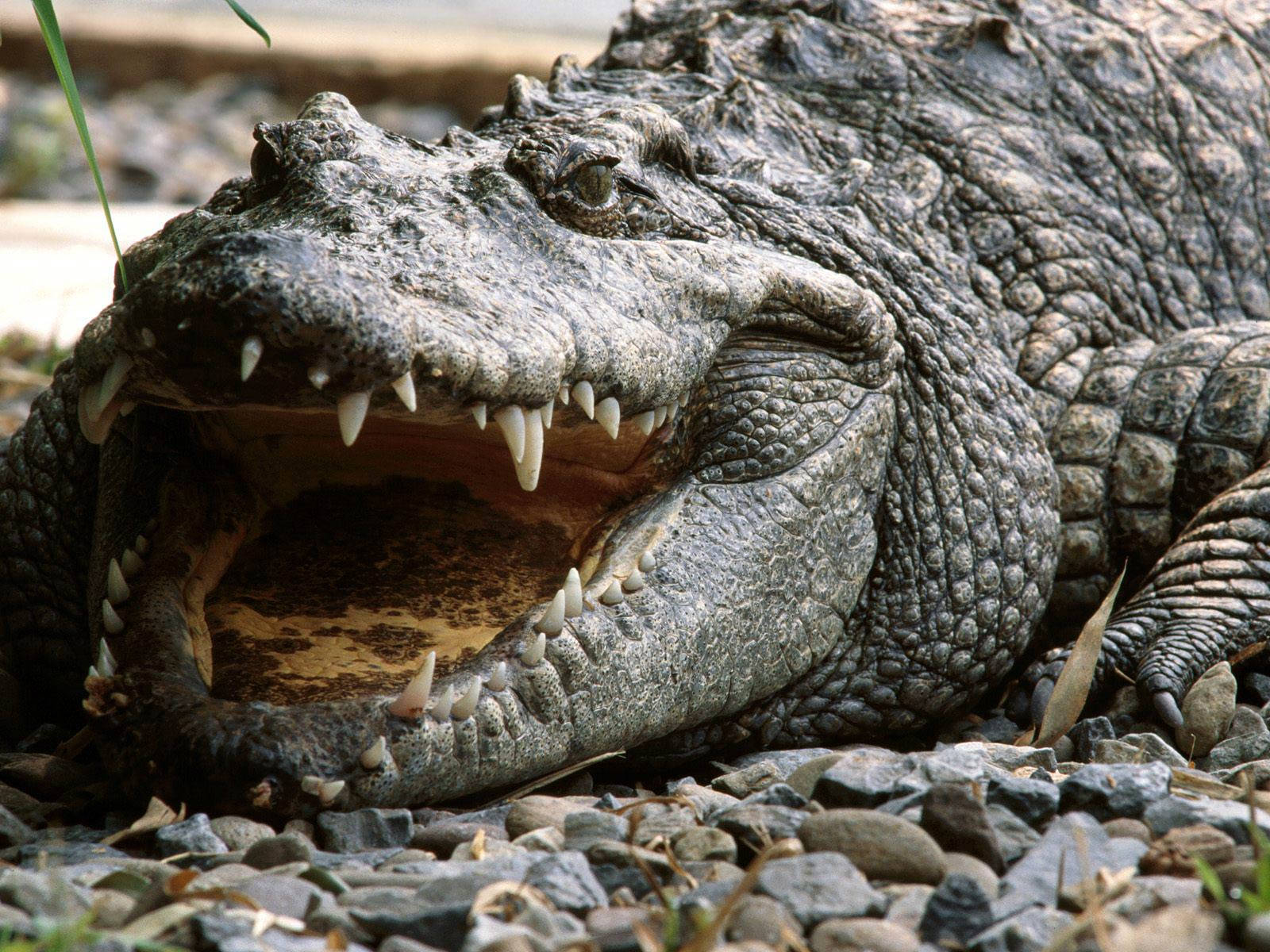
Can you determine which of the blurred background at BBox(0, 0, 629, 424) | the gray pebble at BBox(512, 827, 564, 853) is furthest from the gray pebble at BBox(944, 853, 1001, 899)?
the blurred background at BBox(0, 0, 629, 424)

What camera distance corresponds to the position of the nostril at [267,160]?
2584 millimetres

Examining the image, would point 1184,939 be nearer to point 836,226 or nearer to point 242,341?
point 242,341

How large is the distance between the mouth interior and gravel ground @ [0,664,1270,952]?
1.32 ft

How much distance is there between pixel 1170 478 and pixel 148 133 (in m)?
10.6

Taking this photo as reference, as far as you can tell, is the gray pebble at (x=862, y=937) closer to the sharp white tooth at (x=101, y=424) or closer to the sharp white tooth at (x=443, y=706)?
the sharp white tooth at (x=443, y=706)

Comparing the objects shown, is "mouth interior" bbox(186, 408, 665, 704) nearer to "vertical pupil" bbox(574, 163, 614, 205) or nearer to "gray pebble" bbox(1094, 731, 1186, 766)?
"vertical pupil" bbox(574, 163, 614, 205)

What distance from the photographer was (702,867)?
1945 millimetres

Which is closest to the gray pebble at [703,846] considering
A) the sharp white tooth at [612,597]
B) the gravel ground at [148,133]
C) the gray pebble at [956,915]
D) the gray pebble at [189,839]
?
the gray pebble at [956,915]

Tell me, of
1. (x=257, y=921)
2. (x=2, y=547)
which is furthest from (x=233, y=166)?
(x=257, y=921)

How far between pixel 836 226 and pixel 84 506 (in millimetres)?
2028

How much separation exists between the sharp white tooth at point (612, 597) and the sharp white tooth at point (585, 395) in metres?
0.37

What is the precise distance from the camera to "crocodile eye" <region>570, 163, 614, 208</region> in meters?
2.69

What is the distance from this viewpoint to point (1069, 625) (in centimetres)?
372

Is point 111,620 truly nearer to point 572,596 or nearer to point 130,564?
point 130,564
